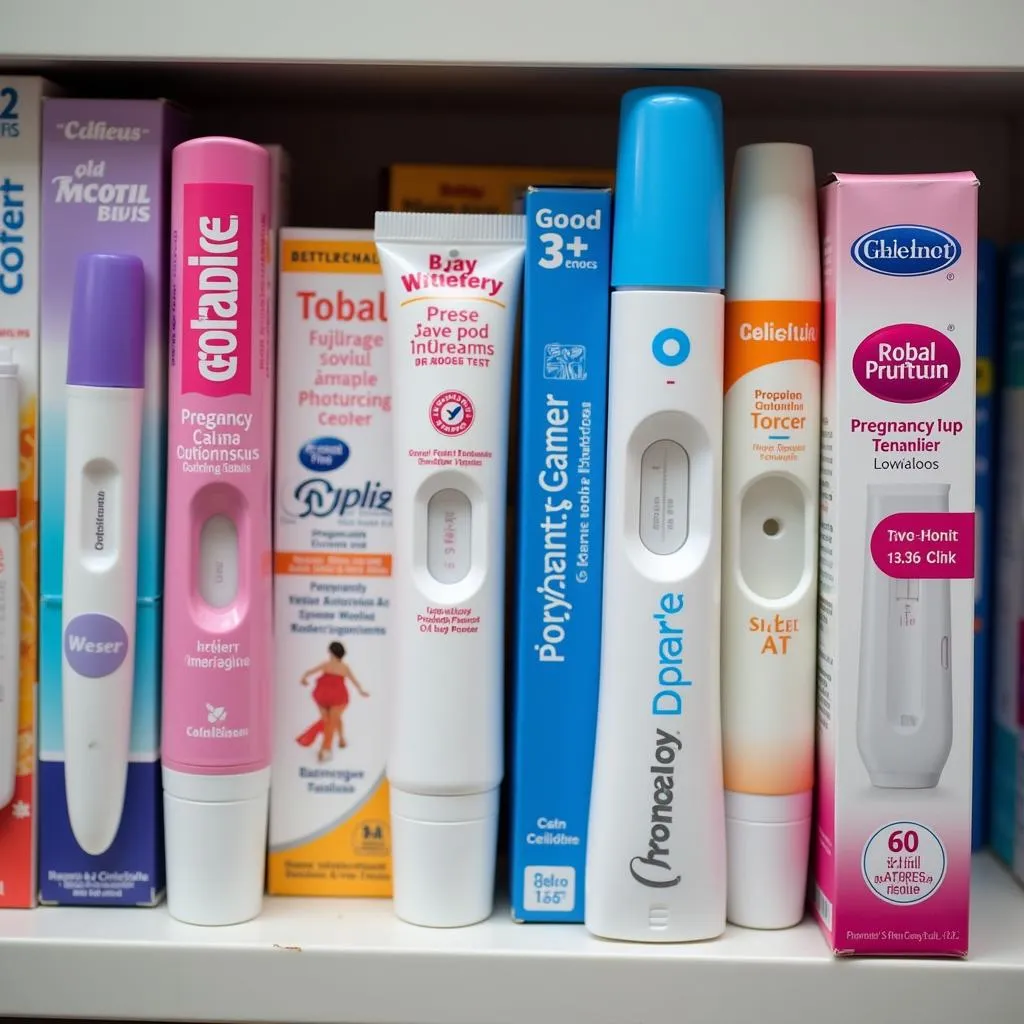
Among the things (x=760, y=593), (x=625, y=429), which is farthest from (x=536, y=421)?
(x=760, y=593)

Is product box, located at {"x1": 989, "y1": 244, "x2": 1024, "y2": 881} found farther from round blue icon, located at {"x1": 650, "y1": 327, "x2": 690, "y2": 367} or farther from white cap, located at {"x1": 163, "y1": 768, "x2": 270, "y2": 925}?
white cap, located at {"x1": 163, "y1": 768, "x2": 270, "y2": 925}

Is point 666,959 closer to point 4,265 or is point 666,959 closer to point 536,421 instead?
point 536,421

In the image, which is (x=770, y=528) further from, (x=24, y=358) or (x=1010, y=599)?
(x=24, y=358)

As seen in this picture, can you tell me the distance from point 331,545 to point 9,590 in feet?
0.54

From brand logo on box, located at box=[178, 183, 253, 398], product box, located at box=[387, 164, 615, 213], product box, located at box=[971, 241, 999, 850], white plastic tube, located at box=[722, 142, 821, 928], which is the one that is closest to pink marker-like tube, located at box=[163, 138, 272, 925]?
brand logo on box, located at box=[178, 183, 253, 398]

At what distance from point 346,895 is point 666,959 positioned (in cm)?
18

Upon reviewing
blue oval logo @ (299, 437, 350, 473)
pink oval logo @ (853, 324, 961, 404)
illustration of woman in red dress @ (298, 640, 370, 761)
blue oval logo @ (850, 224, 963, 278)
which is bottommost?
illustration of woman in red dress @ (298, 640, 370, 761)

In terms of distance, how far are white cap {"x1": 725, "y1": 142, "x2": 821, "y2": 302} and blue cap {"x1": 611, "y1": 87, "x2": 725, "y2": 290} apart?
0.03 metres

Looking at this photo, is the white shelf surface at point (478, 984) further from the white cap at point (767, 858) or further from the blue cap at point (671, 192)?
the blue cap at point (671, 192)

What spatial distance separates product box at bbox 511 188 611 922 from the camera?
605 mm

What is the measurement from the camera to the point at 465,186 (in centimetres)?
70

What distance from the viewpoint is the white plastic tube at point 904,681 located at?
0.59 m

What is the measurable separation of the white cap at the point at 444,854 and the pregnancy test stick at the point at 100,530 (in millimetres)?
150

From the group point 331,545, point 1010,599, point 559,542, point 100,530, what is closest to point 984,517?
point 1010,599
